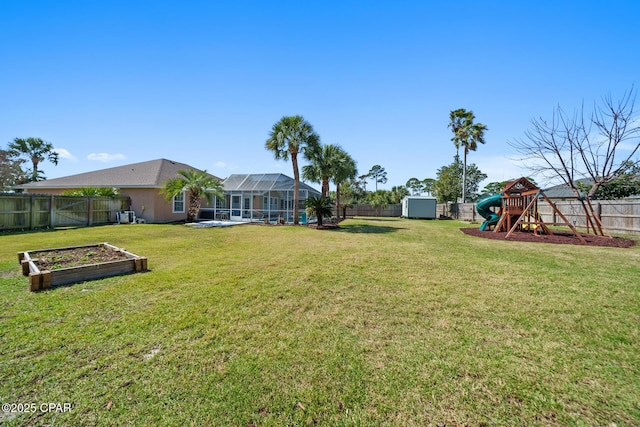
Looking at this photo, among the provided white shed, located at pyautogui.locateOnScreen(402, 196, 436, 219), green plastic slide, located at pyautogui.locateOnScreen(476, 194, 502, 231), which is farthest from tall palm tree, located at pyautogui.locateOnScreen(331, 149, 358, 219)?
green plastic slide, located at pyautogui.locateOnScreen(476, 194, 502, 231)

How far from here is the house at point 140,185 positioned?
16.8m

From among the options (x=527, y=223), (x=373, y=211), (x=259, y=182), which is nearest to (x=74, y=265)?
(x=259, y=182)

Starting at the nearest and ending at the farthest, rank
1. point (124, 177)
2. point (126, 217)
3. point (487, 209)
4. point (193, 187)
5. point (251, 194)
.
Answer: point (487, 209) → point (193, 187) → point (126, 217) → point (124, 177) → point (251, 194)

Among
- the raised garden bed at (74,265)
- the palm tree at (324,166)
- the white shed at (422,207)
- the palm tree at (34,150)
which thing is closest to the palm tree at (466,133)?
the white shed at (422,207)

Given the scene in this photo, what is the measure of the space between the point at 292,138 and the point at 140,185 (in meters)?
10.3

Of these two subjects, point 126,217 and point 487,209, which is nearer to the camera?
point 487,209

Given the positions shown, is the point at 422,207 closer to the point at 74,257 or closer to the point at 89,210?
the point at 74,257

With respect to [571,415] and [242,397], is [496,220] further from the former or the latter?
[242,397]

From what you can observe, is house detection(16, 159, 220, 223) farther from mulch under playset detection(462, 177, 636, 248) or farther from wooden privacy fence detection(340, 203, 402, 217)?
wooden privacy fence detection(340, 203, 402, 217)

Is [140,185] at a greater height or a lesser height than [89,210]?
greater

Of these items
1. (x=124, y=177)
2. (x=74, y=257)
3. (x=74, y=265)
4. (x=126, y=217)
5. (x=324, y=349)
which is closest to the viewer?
(x=324, y=349)

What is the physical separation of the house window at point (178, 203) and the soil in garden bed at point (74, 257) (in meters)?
12.2

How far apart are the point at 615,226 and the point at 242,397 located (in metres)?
19.6

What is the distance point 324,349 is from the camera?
2.70 meters
